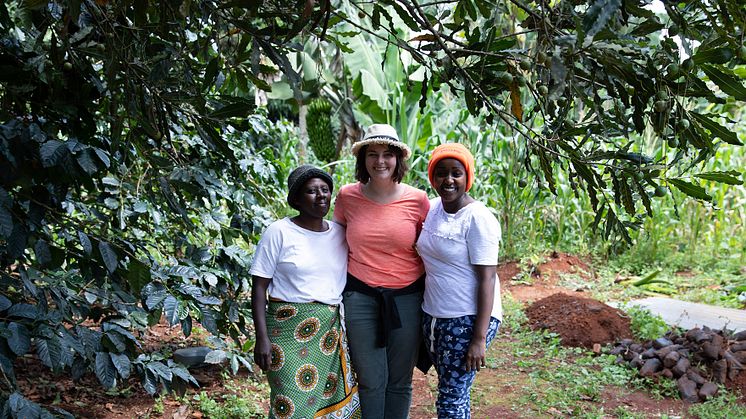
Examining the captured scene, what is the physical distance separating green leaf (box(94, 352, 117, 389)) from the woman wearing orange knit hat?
1.23m

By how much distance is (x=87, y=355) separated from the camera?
2.41 m

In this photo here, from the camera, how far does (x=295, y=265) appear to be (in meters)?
2.73

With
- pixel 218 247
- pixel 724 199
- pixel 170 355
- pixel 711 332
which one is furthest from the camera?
pixel 724 199

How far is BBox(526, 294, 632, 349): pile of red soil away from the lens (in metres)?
5.20

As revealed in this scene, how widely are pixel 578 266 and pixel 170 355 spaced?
16.8ft

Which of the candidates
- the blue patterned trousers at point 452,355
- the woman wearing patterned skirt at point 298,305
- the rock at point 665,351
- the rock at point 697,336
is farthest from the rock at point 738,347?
the woman wearing patterned skirt at point 298,305

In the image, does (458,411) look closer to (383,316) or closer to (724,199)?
(383,316)

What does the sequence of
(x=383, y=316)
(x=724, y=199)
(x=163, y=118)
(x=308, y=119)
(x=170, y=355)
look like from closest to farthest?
1. (x=163, y=118)
2. (x=383, y=316)
3. (x=170, y=355)
4. (x=724, y=199)
5. (x=308, y=119)

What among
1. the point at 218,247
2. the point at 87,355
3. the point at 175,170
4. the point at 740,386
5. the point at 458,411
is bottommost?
the point at 740,386

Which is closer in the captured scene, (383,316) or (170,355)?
(383,316)

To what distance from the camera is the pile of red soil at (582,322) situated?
5.20 metres

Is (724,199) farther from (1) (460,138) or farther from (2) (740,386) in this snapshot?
(2) (740,386)

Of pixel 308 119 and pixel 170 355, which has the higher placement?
pixel 308 119

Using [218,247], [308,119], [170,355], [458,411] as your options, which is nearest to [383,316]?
[458,411]
